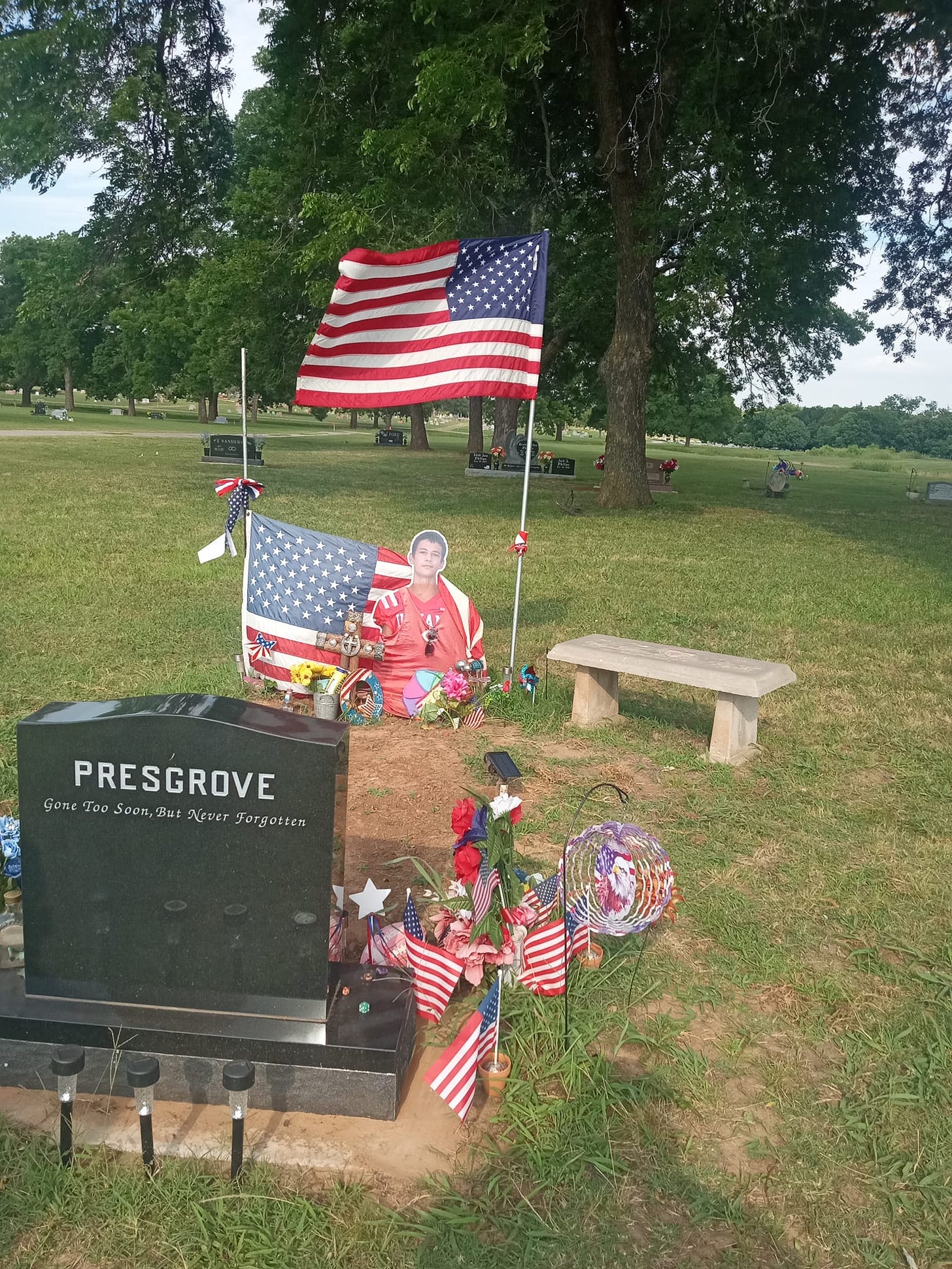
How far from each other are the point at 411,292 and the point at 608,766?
11.5ft

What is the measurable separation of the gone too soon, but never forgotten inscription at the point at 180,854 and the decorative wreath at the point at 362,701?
3.70 meters

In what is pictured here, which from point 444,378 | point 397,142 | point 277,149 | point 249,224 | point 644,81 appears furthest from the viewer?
point 277,149

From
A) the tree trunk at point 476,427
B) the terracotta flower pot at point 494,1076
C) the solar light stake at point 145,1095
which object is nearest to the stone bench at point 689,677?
the terracotta flower pot at point 494,1076

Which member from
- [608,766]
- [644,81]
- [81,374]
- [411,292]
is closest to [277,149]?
[644,81]

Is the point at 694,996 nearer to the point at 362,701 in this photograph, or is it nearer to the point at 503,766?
the point at 503,766

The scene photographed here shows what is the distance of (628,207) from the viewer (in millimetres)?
19719

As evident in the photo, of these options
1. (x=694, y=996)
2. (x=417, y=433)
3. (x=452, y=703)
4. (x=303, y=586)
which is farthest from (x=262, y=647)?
(x=417, y=433)

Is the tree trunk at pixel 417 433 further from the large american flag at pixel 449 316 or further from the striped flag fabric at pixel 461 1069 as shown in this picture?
the striped flag fabric at pixel 461 1069

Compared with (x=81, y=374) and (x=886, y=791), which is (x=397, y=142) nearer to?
(x=886, y=791)

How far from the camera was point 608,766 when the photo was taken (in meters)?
6.41

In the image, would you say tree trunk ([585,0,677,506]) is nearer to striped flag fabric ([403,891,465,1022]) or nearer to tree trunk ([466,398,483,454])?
striped flag fabric ([403,891,465,1022])

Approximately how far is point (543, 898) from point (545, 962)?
1.03 feet

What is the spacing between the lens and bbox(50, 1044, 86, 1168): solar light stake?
2852 mm

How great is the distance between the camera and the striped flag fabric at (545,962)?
12.1 feet
